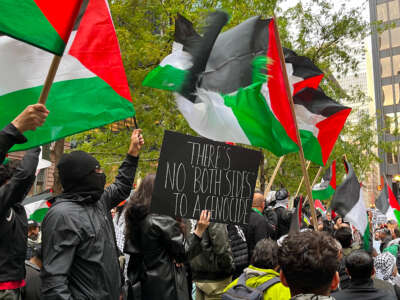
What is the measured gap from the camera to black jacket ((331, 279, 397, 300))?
12.1 ft

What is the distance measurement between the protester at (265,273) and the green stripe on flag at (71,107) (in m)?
1.65

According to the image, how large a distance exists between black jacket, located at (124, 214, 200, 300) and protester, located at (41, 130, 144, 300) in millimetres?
780

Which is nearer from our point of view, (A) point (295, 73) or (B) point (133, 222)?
(B) point (133, 222)

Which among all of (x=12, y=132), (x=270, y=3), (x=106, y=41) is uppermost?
(x=270, y=3)

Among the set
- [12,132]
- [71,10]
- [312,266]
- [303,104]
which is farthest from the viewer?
[303,104]

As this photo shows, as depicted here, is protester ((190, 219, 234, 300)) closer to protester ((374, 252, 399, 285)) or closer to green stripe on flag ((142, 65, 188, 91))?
green stripe on flag ((142, 65, 188, 91))

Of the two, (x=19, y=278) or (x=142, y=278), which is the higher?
(x=19, y=278)

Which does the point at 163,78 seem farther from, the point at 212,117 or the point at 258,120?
the point at 258,120

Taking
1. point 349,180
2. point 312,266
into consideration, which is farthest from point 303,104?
point 312,266

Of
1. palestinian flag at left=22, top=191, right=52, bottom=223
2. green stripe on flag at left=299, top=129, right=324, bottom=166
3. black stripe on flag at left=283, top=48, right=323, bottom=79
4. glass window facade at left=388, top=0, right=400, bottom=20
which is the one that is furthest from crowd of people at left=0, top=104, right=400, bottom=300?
glass window facade at left=388, top=0, right=400, bottom=20

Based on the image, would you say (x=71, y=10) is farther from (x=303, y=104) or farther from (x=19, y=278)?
(x=303, y=104)

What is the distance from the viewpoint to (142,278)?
4.33 metres

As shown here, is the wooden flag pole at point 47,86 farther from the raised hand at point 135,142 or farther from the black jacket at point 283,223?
the black jacket at point 283,223

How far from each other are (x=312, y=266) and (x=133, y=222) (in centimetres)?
248
